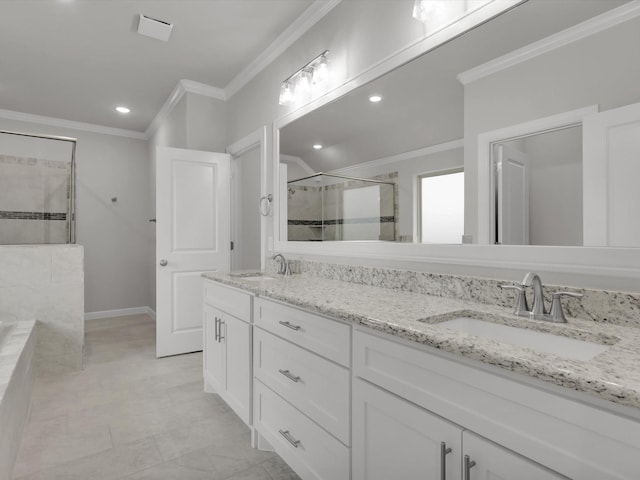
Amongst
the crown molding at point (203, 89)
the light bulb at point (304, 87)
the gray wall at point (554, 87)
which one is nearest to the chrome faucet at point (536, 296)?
the gray wall at point (554, 87)

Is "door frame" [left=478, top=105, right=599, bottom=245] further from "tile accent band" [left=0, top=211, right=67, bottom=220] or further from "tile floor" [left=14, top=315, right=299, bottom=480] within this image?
"tile accent band" [left=0, top=211, right=67, bottom=220]

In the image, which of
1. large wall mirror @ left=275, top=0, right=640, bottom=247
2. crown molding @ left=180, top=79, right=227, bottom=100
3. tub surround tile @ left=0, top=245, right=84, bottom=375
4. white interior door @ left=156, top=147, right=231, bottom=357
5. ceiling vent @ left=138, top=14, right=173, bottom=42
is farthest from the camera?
crown molding @ left=180, top=79, right=227, bottom=100

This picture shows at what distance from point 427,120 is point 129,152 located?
4.81 meters

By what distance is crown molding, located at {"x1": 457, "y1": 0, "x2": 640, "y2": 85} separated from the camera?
1099 millimetres

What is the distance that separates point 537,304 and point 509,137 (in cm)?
61

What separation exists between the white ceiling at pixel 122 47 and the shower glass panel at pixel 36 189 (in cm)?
70

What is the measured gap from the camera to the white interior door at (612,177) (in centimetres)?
107

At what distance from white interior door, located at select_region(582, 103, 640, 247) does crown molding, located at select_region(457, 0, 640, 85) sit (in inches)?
10.6

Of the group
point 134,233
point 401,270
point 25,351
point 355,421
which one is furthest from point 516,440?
point 134,233

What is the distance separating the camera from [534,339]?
3.61 ft

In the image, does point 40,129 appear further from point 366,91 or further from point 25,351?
point 366,91

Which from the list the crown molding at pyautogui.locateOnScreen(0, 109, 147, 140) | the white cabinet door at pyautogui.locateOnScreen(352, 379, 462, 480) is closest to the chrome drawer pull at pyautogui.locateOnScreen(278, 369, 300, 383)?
the white cabinet door at pyautogui.locateOnScreen(352, 379, 462, 480)

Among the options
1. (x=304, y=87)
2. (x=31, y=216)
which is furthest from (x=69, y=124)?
(x=304, y=87)

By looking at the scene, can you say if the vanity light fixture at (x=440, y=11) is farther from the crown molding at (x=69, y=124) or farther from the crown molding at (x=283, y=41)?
the crown molding at (x=69, y=124)
